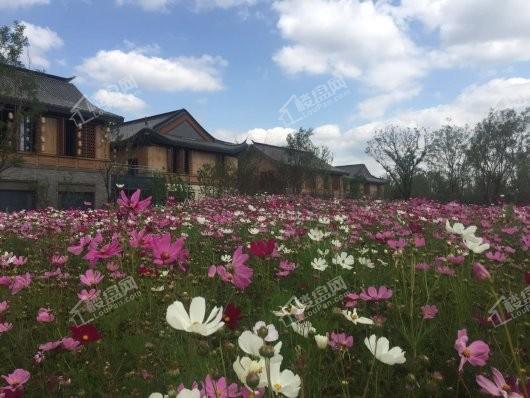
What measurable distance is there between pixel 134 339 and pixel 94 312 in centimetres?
32

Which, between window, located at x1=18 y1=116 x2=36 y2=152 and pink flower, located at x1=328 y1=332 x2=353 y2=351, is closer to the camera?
pink flower, located at x1=328 y1=332 x2=353 y2=351

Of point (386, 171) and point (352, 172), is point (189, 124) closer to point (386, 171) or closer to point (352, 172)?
point (386, 171)

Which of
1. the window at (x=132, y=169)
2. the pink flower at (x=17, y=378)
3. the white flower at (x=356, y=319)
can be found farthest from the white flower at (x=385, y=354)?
the window at (x=132, y=169)

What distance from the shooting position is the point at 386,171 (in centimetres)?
3353

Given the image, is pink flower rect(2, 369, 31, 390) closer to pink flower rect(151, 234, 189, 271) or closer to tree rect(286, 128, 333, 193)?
pink flower rect(151, 234, 189, 271)

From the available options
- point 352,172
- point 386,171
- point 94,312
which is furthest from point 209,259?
point 352,172

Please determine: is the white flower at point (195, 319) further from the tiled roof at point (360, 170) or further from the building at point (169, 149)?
the tiled roof at point (360, 170)

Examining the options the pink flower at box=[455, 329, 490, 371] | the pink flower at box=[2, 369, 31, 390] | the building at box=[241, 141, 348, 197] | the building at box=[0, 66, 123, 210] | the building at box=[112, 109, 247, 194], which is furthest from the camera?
the building at box=[112, 109, 247, 194]

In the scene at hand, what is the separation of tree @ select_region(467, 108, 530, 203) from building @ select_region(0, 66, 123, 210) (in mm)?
22052

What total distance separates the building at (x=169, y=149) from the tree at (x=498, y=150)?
49.0 feet

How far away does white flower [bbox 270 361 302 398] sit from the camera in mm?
872

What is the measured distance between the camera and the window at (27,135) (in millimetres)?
16891

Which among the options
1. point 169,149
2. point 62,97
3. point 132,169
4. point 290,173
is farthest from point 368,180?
point 62,97

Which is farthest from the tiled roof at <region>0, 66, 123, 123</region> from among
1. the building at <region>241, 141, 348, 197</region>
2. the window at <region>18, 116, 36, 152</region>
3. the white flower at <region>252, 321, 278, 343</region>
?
the white flower at <region>252, 321, 278, 343</region>
